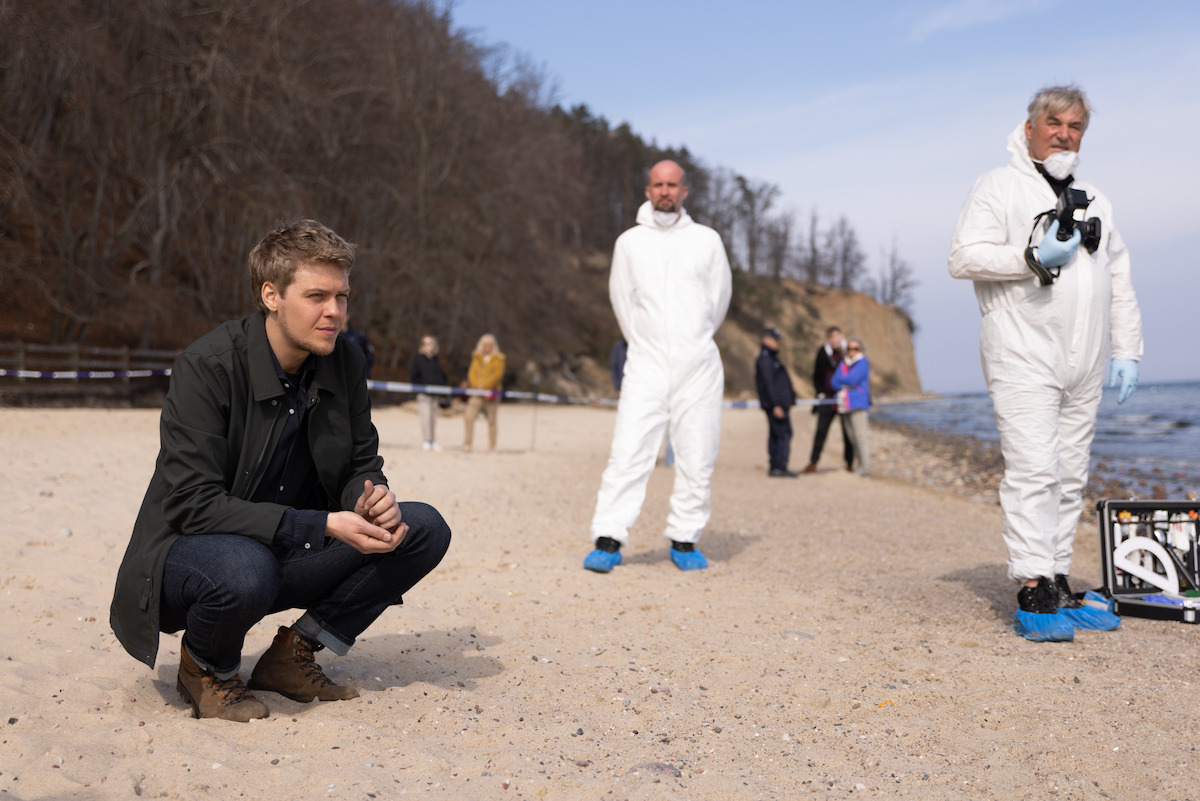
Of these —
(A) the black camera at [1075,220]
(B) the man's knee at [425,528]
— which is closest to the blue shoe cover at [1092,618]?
(A) the black camera at [1075,220]

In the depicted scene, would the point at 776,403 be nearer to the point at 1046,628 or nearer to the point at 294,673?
the point at 1046,628

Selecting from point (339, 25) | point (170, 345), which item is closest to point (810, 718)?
point (170, 345)

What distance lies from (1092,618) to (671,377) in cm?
264

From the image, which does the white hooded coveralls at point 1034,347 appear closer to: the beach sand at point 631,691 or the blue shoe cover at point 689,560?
the beach sand at point 631,691

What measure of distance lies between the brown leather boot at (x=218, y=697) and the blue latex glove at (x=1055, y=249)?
3.84 meters

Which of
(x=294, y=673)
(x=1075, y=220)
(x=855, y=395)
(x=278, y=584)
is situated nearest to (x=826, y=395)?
(x=855, y=395)

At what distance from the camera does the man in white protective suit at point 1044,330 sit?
4.49 metres

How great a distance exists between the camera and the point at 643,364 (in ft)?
19.7

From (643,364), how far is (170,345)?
19.7 metres

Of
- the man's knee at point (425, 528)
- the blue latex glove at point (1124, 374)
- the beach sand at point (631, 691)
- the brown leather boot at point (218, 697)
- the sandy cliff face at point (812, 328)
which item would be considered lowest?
the beach sand at point (631, 691)

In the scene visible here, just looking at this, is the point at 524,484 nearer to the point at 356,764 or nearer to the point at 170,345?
the point at 356,764

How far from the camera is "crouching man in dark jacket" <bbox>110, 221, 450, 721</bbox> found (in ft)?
9.46

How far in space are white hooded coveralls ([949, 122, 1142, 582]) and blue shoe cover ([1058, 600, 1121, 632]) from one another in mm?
207

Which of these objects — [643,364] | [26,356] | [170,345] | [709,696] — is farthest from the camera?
[170,345]
